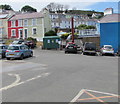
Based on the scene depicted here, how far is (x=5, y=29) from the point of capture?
2094 inches

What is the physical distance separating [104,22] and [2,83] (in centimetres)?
2392

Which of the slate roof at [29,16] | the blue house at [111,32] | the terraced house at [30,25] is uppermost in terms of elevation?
the slate roof at [29,16]

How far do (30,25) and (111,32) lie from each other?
25.8 m

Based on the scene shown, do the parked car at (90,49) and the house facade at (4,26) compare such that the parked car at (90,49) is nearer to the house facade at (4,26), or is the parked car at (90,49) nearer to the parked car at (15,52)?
the parked car at (15,52)

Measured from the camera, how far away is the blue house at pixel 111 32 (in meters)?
28.4

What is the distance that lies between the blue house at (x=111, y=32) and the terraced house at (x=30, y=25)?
19.7 meters

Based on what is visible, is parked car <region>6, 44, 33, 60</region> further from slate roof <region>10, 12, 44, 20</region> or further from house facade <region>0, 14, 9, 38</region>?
house facade <region>0, 14, 9, 38</region>

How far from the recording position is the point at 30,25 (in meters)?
48.2

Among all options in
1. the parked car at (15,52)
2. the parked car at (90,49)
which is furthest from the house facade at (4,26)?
the parked car at (15,52)

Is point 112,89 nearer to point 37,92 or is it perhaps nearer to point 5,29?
point 37,92

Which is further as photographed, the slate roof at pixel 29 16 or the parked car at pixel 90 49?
the slate roof at pixel 29 16

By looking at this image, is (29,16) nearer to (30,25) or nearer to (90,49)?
(30,25)

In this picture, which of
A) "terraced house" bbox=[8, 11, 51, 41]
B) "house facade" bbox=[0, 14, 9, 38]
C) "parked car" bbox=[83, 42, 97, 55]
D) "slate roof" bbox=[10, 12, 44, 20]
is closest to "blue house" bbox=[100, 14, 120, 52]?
"parked car" bbox=[83, 42, 97, 55]

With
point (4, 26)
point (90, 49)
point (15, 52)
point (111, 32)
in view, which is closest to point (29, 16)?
point (4, 26)
